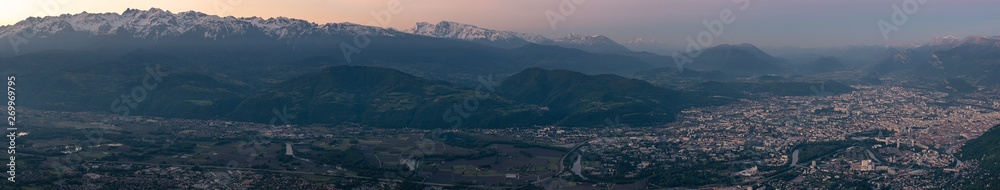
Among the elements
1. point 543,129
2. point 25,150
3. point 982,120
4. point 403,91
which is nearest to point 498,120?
point 543,129

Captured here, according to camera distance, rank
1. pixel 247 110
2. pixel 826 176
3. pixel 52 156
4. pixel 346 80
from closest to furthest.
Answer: pixel 826 176 → pixel 52 156 → pixel 247 110 → pixel 346 80

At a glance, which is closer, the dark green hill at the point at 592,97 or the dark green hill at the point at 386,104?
the dark green hill at the point at 386,104

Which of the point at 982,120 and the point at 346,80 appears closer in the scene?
the point at 982,120

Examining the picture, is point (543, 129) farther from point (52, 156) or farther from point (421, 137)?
point (52, 156)

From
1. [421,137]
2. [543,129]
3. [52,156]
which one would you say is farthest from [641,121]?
[52,156]

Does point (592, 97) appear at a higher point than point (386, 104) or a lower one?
higher

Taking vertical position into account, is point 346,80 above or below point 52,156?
above

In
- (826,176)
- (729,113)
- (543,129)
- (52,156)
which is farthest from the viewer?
(729,113)

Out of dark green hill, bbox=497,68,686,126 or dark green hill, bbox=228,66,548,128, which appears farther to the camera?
dark green hill, bbox=497,68,686,126

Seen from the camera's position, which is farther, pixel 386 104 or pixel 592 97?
pixel 592 97
